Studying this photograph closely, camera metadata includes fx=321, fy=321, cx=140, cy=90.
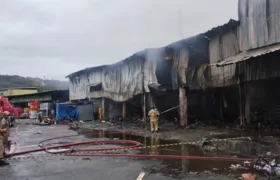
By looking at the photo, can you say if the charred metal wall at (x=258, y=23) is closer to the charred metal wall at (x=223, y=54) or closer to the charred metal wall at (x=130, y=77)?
the charred metal wall at (x=223, y=54)

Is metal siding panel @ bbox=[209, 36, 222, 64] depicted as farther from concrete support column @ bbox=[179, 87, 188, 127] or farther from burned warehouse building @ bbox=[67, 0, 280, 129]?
concrete support column @ bbox=[179, 87, 188, 127]

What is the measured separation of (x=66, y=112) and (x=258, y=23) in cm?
2587

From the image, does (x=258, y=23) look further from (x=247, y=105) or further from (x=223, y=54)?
(x=247, y=105)

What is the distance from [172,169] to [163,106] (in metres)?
17.7

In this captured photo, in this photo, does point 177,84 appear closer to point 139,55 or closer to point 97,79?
point 139,55

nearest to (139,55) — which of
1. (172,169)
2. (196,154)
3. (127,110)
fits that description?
(127,110)

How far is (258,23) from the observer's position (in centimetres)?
1338

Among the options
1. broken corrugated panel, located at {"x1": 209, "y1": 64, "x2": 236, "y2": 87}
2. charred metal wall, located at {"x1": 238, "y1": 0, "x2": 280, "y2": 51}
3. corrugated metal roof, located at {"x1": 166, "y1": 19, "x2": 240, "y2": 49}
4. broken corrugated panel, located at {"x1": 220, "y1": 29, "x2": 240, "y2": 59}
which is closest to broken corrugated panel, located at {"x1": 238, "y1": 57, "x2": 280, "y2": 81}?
broken corrugated panel, located at {"x1": 209, "y1": 64, "x2": 236, "y2": 87}

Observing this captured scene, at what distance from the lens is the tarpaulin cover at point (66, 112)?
3494 centimetres

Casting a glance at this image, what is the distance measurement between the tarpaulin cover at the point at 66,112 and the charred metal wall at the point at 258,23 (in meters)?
24.0

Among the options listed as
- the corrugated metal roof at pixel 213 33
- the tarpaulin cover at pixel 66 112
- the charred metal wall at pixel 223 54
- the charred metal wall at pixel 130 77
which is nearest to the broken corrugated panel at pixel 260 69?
the charred metal wall at pixel 223 54

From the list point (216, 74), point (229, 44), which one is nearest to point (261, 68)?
point (229, 44)

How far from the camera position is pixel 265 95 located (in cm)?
1622

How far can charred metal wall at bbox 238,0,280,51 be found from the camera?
1259 centimetres
